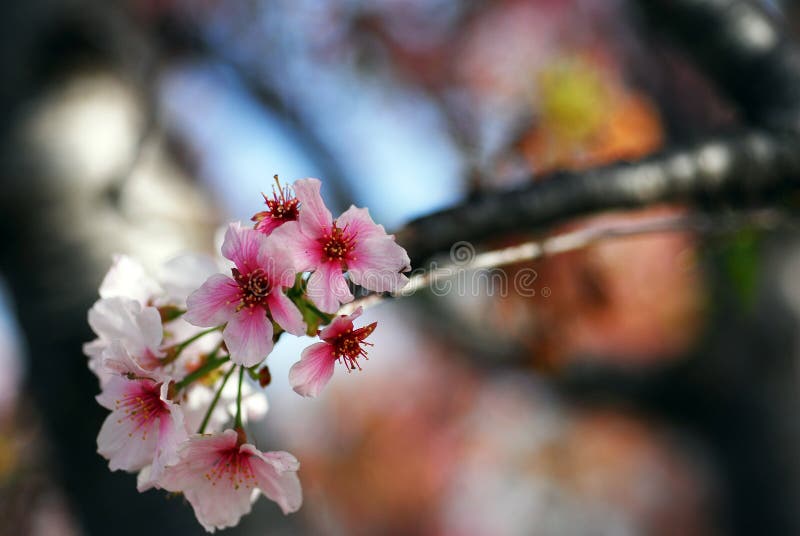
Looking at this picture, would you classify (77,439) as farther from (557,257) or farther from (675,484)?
(675,484)

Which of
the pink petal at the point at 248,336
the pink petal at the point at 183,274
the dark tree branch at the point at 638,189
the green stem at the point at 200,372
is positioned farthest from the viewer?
the dark tree branch at the point at 638,189

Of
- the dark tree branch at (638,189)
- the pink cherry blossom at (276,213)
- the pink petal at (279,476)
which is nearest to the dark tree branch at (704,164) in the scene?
the dark tree branch at (638,189)

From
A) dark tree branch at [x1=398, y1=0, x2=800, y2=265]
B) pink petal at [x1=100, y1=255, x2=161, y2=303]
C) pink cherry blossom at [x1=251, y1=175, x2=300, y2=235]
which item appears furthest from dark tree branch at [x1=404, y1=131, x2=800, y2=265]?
pink petal at [x1=100, y1=255, x2=161, y2=303]

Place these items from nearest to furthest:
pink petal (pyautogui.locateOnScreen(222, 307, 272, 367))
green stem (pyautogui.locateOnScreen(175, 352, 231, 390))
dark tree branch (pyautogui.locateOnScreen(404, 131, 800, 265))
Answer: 1. pink petal (pyautogui.locateOnScreen(222, 307, 272, 367))
2. green stem (pyautogui.locateOnScreen(175, 352, 231, 390))
3. dark tree branch (pyautogui.locateOnScreen(404, 131, 800, 265))

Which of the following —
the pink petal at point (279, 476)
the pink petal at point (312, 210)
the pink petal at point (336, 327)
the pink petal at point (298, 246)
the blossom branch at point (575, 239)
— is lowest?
the pink petal at point (279, 476)

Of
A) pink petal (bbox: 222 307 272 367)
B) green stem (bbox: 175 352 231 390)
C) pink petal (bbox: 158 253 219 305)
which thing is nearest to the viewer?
pink petal (bbox: 222 307 272 367)

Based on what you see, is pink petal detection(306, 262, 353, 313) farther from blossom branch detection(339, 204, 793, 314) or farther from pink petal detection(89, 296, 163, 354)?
pink petal detection(89, 296, 163, 354)

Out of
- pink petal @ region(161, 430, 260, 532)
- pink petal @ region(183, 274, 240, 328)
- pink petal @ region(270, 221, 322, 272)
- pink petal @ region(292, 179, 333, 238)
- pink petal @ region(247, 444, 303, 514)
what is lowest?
pink petal @ region(161, 430, 260, 532)

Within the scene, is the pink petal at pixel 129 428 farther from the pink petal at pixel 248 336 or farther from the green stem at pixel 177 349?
the pink petal at pixel 248 336
